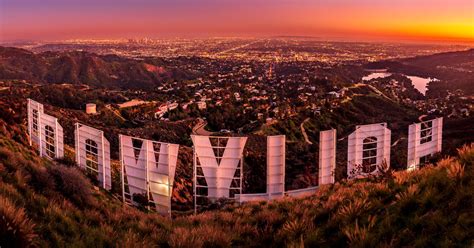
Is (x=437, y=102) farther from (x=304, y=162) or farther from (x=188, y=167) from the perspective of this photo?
(x=188, y=167)

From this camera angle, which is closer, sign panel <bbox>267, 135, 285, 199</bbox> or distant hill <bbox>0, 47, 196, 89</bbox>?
sign panel <bbox>267, 135, 285, 199</bbox>

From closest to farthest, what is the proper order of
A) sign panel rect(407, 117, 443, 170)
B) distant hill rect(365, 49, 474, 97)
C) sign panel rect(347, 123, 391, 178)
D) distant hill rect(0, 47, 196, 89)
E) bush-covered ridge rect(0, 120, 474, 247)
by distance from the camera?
1. bush-covered ridge rect(0, 120, 474, 247)
2. sign panel rect(347, 123, 391, 178)
3. sign panel rect(407, 117, 443, 170)
4. distant hill rect(365, 49, 474, 97)
5. distant hill rect(0, 47, 196, 89)

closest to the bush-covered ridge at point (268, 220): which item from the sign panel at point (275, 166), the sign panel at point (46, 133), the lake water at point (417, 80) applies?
the sign panel at point (275, 166)

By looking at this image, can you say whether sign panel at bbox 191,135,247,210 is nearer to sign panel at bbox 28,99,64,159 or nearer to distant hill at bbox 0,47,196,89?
sign panel at bbox 28,99,64,159

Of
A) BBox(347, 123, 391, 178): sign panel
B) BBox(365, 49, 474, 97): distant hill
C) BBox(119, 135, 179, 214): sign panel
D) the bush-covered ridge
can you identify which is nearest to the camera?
the bush-covered ridge

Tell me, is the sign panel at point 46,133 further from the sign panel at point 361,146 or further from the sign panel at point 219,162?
the sign panel at point 361,146

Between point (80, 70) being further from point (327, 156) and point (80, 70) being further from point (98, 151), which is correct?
point (327, 156)

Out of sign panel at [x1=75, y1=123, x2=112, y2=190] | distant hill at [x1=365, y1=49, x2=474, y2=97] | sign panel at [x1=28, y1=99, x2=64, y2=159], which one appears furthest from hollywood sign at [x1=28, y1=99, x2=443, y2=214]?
distant hill at [x1=365, y1=49, x2=474, y2=97]
